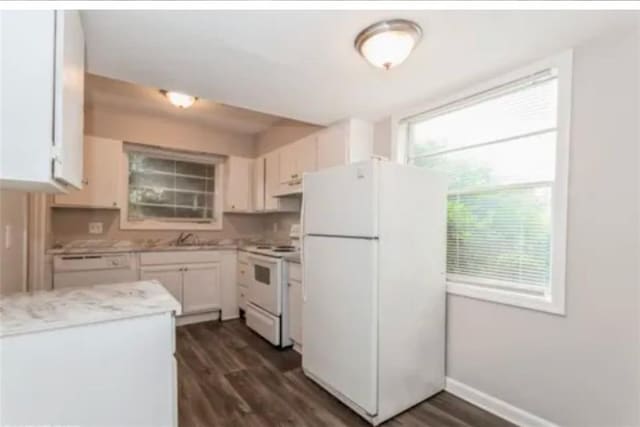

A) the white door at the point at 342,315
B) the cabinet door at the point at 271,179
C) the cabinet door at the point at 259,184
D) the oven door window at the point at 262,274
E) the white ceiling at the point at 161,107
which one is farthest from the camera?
the cabinet door at the point at 259,184

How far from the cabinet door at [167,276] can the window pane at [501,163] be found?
9.65 feet

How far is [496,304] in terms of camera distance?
6.99ft

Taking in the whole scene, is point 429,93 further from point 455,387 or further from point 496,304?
point 455,387

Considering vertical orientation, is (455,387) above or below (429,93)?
below

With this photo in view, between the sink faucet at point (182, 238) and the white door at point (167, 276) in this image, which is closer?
the white door at point (167, 276)

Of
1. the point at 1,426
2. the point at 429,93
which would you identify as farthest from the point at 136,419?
the point at 429,93

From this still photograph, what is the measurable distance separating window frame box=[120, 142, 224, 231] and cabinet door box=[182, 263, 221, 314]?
2.35 feet

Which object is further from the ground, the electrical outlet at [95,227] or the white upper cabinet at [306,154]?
the white upper cabinet at [306,154]

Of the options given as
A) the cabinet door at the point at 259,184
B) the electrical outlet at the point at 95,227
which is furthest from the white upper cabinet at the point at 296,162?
the electrical outlet at the point at 95,227

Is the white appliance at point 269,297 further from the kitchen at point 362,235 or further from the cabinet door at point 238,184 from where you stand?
the cabinet door at point 238,184

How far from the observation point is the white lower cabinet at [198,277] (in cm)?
359

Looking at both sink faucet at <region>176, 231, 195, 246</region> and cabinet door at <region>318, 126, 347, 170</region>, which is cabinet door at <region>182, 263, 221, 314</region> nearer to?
sink faucet at <region>176, 231, 195, 246</region>

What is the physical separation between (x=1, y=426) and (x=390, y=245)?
1856mm

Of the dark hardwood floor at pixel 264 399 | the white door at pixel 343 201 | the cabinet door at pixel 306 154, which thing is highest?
the cabinet door at pixel 306 154
